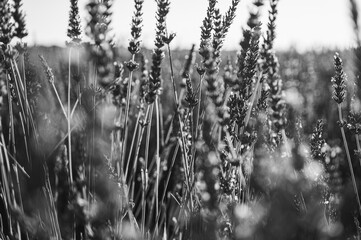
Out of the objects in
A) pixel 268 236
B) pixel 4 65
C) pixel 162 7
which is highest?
pixel 162 7

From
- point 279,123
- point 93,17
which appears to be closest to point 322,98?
point 279,123

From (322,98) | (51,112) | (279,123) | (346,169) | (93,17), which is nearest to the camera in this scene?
(93,17)

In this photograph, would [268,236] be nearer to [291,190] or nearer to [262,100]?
[291,190]

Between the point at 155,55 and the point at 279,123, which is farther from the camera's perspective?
the point at 155,55

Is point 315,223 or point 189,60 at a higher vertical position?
point 189,60

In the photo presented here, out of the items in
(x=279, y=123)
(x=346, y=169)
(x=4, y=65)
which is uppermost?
(x=4, y=65)

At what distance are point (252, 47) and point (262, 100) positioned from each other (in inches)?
8.7

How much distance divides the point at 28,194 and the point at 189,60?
2.16 ft

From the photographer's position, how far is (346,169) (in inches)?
83.5

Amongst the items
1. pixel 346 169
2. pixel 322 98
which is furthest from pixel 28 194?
pixel 322 98

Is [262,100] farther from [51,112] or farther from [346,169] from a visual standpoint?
[346,169]

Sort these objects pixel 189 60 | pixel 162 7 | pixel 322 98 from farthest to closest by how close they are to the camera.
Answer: pixel 322 98 < pixel 162 7 < pixel 189 60

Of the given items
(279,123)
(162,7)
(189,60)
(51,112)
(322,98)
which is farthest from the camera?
(322,98)

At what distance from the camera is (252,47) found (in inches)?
51.4
